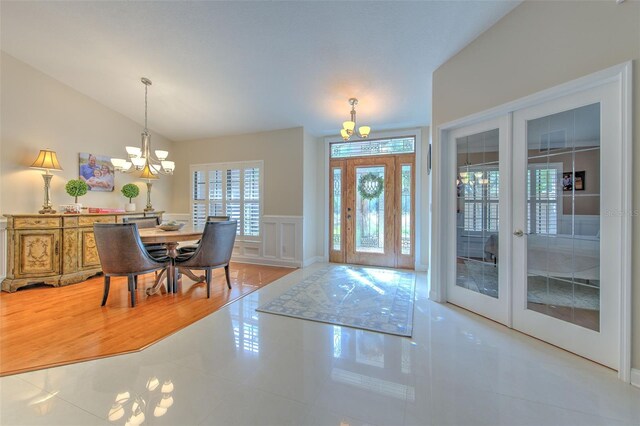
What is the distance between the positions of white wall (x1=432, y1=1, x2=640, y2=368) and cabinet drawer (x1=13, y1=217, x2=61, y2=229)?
525 cm

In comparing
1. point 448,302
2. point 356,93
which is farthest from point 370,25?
Result: point 448,302

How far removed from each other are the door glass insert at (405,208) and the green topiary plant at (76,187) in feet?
17.1

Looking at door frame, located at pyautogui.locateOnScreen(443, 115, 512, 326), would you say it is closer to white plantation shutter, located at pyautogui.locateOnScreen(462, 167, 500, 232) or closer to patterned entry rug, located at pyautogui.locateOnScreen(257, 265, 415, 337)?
white plantation shutter, located at pyautogui.locateOnScreen(462, 167, 500, 232)

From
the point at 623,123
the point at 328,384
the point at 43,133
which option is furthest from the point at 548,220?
the point at 43,133

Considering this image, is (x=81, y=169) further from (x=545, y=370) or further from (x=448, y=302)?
(x=545, y=370)

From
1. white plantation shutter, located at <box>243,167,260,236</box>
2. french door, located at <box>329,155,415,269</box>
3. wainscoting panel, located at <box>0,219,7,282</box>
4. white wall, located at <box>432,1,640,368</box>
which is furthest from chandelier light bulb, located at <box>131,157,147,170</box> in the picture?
white wall, located at <box>432,1,640,368</box>

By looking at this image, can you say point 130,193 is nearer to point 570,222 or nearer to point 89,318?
point 89,318

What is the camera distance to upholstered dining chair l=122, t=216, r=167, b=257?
343 cm

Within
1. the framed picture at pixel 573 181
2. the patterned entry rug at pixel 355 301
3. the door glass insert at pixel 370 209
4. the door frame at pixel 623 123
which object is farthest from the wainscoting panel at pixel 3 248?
the framed picture at pixel 573 181

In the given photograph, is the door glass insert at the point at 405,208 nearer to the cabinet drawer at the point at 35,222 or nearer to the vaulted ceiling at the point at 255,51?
the vaulted ceiling at the point at 255,51

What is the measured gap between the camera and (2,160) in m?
3.43

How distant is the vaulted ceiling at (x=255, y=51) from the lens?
2.48 meters

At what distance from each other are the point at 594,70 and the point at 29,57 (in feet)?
20.5

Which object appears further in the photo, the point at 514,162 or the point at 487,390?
the point at 514,162
